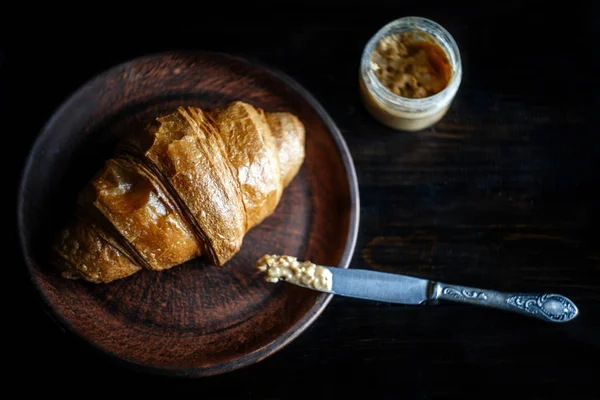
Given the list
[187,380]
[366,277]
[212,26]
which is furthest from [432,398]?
[212,26]

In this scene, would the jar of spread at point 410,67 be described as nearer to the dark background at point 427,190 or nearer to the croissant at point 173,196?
the dark background at point 427,190

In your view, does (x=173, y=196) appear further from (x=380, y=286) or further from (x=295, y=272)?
(x=380, y=286)

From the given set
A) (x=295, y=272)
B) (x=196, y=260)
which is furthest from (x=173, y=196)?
(x=295, y=272)

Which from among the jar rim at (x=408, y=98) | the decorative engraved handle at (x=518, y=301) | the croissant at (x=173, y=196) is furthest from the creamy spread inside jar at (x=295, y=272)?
the jar rim at (x=408, y=98)

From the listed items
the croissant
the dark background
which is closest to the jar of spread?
the dark background

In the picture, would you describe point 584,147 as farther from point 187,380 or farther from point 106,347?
point 106,347
